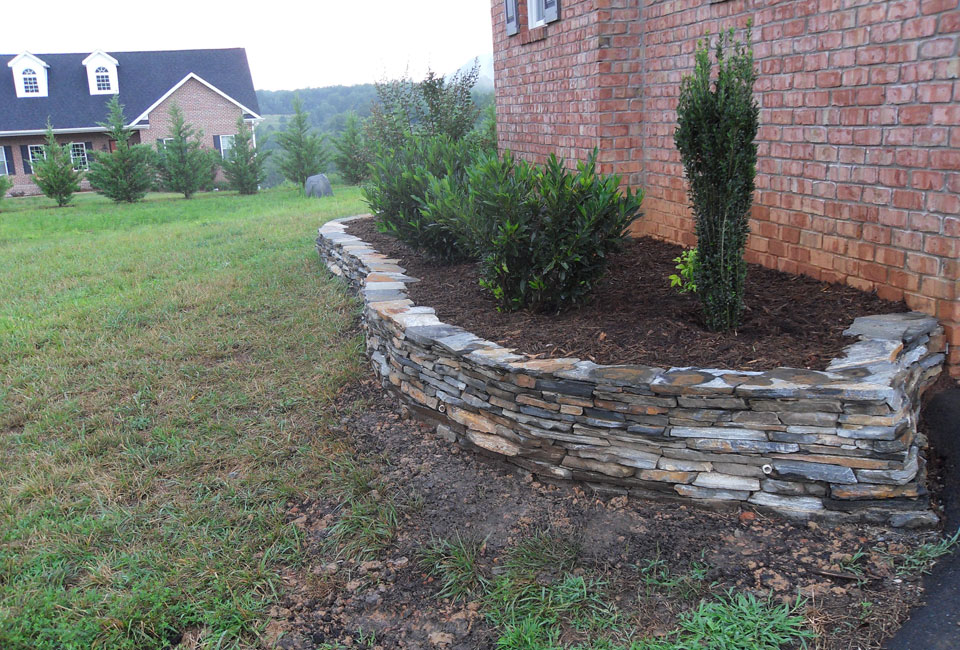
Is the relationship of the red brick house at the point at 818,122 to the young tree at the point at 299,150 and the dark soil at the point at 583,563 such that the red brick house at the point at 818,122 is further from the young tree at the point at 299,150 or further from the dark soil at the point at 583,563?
the young tree at the point at 299,150

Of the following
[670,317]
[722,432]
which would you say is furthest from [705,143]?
[722,432]

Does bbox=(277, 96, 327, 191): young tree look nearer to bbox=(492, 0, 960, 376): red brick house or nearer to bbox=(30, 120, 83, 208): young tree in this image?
bbox=(30, 120, 83, 208): young tree

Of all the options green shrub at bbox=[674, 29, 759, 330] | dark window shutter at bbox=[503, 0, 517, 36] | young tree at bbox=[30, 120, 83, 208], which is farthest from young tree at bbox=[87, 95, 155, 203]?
green shrub at bbox=[674, 29, 759, 330]

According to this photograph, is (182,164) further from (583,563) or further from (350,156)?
(583,563)

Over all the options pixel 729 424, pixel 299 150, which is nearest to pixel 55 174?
pixel 299 150

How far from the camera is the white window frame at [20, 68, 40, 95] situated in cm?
2855

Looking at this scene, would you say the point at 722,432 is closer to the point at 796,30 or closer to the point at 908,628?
the point at 908,628

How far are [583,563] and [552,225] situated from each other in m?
1.92

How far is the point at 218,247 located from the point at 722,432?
826cm

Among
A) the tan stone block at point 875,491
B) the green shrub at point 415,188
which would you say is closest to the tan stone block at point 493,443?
the tan stone block at point 875,491

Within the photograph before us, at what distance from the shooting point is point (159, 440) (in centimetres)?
403

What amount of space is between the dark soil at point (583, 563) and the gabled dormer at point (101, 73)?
3118 cm

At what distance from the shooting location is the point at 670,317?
3.90 meters

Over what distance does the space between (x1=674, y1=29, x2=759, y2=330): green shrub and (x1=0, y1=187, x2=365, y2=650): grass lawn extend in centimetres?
210
